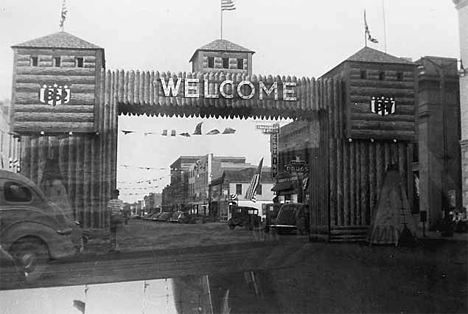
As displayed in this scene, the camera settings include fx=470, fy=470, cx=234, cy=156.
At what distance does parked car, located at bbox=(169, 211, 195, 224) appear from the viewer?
4.29 m

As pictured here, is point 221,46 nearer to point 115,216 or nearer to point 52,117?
point 52,117

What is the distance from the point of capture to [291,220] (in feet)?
18.2

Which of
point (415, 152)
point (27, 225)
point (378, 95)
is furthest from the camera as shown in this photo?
point (415, 152)

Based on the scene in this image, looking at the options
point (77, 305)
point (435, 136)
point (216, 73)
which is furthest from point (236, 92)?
point (77, 305)

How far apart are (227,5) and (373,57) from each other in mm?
1383

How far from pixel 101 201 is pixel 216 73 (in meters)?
1.53

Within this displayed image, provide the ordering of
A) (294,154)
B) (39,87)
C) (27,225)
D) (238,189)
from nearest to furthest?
(27,225) → (39,87) → (238,189) → (294,154)

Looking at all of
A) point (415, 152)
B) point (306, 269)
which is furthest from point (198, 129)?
point (415, 152)

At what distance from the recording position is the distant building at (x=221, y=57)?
3613 mm

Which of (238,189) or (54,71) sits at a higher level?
(54,71)

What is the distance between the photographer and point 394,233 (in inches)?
186

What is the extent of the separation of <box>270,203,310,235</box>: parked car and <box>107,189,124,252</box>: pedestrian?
6.20 ft

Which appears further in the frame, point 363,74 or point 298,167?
point 298,167

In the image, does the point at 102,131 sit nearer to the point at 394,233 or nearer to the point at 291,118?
the point at 291,118
